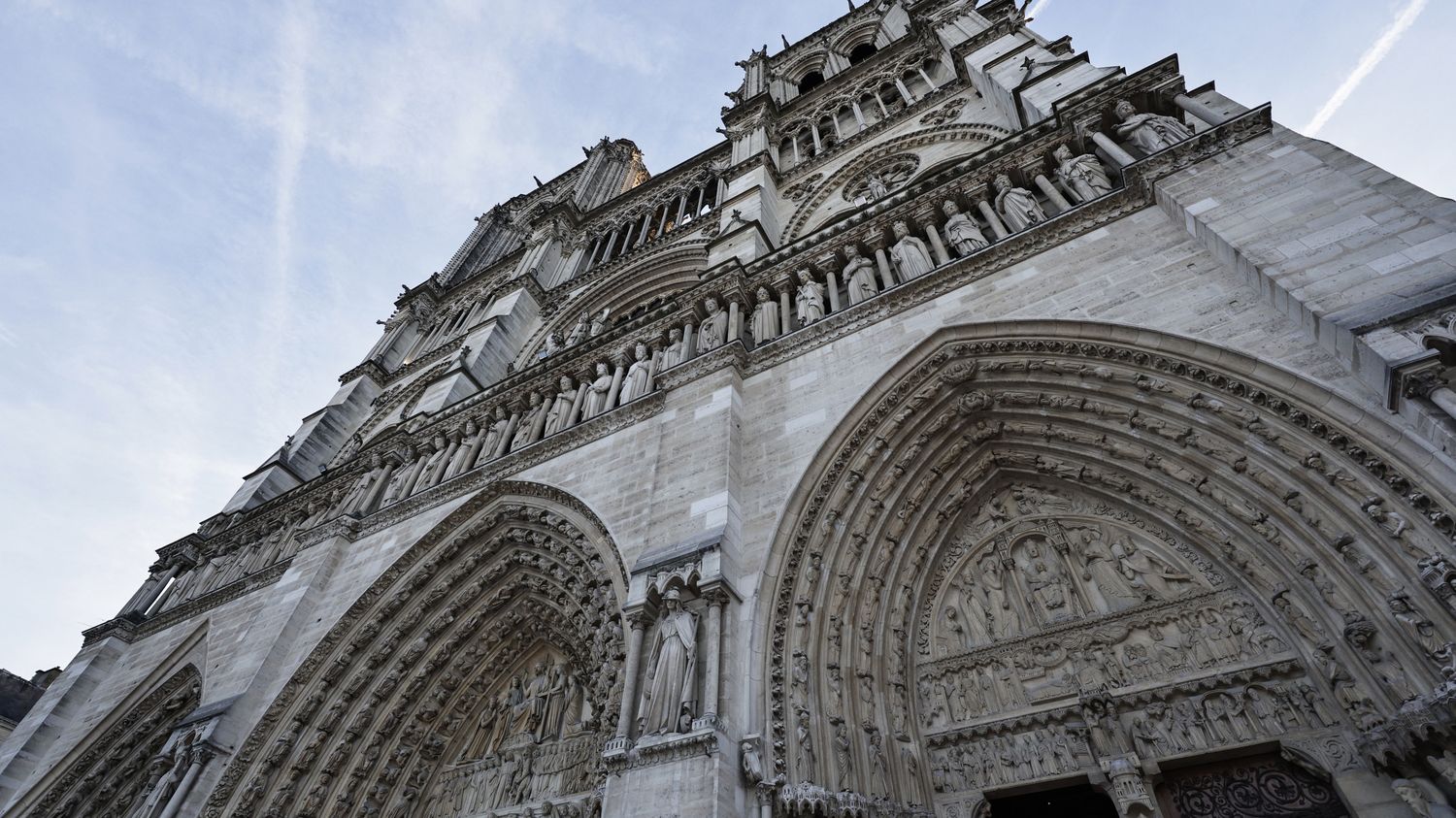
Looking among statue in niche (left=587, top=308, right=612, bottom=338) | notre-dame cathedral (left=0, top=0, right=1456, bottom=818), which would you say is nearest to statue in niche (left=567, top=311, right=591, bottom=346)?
statue in niche (left=587, top=308, right=612, bottom=338)

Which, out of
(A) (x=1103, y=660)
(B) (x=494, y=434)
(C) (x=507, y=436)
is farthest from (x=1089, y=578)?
(B) (x=494, y=434)

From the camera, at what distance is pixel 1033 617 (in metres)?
4.98

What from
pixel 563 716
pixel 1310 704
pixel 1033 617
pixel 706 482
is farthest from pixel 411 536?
pixel 1310 704

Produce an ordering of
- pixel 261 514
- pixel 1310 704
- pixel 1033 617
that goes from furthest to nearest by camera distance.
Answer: pixel 261 514
pixel 1033 617
pixel 1310 704

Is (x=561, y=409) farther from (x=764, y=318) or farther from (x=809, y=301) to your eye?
(x=809, y=301)

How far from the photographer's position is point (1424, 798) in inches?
122

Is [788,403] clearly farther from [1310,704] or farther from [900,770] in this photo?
[1310,704]

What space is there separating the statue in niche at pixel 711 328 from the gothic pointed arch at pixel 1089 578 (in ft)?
8.47

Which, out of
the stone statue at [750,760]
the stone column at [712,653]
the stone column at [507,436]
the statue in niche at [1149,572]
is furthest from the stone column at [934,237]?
the stone column at [507,436]

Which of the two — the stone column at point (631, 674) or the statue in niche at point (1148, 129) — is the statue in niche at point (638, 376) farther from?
the statue in niche at point (1148, 129)

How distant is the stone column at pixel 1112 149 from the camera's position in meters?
6.16

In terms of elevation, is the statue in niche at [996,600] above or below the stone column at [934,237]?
below

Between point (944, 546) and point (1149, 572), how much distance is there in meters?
1.48

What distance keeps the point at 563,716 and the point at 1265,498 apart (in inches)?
245
